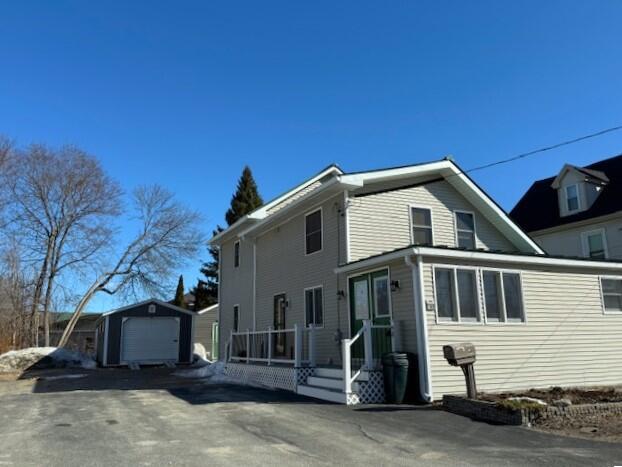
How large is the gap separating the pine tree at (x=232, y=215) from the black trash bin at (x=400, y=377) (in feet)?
99.9

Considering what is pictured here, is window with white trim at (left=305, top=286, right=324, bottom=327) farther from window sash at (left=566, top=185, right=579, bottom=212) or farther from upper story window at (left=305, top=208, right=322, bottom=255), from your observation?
window sash at (left=566, top=185, right=579, bottom=212)

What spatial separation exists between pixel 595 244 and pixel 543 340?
11.6 meters

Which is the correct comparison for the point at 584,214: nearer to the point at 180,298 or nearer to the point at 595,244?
the point at 595,244

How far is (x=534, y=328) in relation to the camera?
452 inches

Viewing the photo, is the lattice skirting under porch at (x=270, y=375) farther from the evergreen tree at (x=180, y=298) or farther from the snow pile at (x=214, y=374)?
the evergreen tree at (x=180, y=298)

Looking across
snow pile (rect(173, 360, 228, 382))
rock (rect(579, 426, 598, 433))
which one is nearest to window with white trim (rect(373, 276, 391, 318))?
rock (rect(579, 426, 598, 433))

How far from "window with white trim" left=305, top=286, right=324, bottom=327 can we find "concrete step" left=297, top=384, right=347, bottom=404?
2148 mm

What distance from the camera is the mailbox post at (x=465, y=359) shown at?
9.24 m

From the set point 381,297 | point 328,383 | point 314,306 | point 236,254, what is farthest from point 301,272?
point 236,254

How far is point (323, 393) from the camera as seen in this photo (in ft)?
35.4

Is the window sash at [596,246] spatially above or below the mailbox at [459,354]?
above

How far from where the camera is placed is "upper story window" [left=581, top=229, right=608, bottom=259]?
20.7 m

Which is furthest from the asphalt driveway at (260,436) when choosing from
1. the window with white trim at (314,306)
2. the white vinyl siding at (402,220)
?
the white vinyl siding at (402,220)

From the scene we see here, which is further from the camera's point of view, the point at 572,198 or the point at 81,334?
the point at 81,334
